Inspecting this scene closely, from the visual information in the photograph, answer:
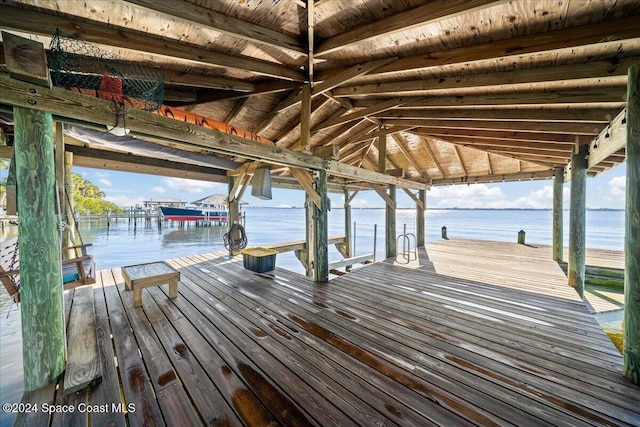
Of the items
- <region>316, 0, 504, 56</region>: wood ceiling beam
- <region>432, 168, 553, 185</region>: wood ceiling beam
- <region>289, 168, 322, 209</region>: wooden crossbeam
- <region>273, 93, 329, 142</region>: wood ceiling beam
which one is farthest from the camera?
<region>432, 168, 553, 185</region>: wood ceiling beam

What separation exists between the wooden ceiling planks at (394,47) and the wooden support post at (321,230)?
5.12 ft

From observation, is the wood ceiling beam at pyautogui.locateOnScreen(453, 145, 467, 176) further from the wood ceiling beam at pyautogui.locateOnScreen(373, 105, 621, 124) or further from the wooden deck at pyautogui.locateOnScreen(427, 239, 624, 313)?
the wood ceiling beam at pyautogui.locateOnScreen(373, 105, 621, 124)

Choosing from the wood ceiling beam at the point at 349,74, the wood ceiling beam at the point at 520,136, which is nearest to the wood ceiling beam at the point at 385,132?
the wood ceiling beam at the point at 520,136

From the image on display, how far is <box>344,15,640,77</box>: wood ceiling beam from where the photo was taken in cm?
190

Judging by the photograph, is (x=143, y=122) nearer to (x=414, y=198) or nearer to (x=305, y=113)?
(x=305, y=113)

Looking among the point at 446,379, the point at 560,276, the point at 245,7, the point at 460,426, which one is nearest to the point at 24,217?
the point at 245,7

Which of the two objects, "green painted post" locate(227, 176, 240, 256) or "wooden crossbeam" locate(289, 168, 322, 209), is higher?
"wooden crossbeam" locate(289, 168, 322, 209)

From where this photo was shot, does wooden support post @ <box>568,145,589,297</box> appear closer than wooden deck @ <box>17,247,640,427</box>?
No

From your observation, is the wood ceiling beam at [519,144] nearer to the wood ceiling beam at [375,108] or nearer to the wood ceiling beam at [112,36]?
the wood ceiling beam at [375,108]

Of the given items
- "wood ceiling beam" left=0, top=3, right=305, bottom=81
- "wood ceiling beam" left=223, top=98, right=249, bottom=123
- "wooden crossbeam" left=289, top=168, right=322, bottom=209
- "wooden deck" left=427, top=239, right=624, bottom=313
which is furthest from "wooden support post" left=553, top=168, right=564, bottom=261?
"wood ceiling beam" left=223, top=98, right=249, bottom=123

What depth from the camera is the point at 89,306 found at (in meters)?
3.38

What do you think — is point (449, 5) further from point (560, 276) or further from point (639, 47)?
point (560, 276)

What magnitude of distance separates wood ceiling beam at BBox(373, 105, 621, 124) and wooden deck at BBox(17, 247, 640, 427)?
2680 mm

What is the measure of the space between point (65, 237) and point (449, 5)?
266 inches
